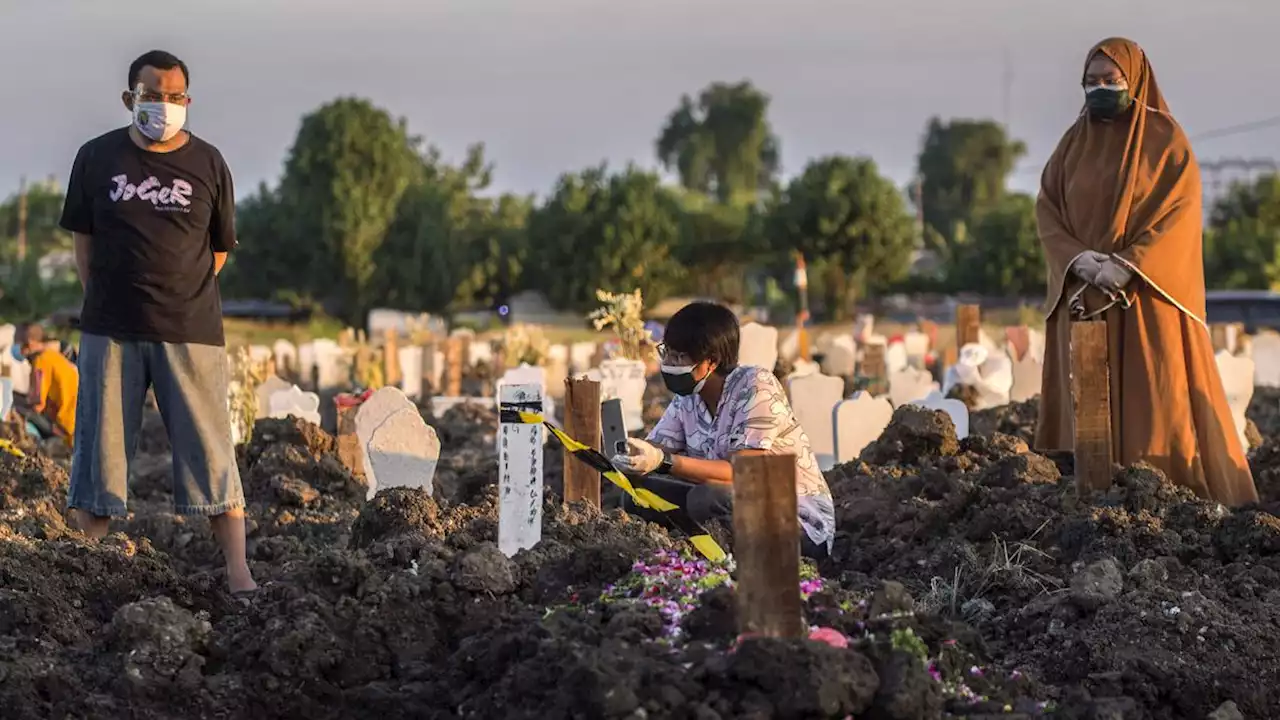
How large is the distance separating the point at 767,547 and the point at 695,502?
1.93 meters

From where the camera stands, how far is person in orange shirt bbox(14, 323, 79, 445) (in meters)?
11.3

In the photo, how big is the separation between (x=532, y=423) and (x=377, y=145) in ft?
148

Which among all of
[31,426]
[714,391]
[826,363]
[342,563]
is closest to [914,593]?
[714,391]

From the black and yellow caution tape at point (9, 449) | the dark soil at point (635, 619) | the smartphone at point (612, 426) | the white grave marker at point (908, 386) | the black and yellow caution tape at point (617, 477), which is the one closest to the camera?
the dark soil at point (635, 619)

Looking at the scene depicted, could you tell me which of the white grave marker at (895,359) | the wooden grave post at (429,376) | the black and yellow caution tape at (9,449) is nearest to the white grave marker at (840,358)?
the white grave marker at (895,359)

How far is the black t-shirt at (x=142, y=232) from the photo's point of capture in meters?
5.75

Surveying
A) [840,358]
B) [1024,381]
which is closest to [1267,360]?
[840,358]

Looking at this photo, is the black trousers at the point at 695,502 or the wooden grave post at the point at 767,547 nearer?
the wooden grave post at the point at 767,547

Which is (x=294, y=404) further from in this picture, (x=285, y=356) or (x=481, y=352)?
(x=285, y=356)

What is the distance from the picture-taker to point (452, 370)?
54.4ft

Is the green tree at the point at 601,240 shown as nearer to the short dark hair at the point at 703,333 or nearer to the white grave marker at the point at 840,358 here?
the white grave marker at the point at 840,358

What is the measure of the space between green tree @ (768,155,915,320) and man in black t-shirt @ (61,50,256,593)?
39.5 meters

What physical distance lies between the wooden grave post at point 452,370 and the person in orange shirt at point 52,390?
520 cm

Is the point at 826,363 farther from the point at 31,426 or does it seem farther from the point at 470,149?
the point at 470,149
